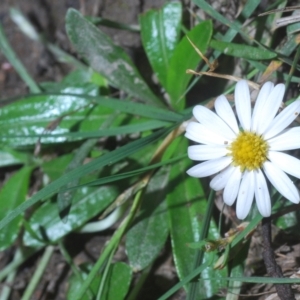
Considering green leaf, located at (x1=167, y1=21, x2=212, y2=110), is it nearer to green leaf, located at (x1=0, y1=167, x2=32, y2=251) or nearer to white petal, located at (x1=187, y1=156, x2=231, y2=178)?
white petal, located at (x1=187, y1=156, x2=231, y2=178)

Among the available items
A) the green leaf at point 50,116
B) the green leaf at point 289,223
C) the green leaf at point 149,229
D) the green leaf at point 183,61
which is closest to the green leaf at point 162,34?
the green leaf at point 183,61

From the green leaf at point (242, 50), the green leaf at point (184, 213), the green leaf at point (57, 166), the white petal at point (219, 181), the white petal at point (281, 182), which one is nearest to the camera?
the white petal at point (281, 182)

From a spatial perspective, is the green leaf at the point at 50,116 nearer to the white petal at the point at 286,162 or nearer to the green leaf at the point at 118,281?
the green leaf at the point at 118,281

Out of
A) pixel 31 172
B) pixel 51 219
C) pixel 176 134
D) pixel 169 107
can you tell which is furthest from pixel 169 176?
pixel 31 172

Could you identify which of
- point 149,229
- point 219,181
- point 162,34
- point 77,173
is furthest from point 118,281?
point 162,34

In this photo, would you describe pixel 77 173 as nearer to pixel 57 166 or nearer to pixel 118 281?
pixel 118 281

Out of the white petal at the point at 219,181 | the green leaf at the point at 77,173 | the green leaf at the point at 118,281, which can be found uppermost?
the green leaf at the point at 77,173

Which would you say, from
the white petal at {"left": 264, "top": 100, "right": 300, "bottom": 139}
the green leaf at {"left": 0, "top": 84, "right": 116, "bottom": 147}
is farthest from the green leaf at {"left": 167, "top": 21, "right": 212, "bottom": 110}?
the white petal at {"left": 264, "top": 100, "right": 300, "bottom": 139}
